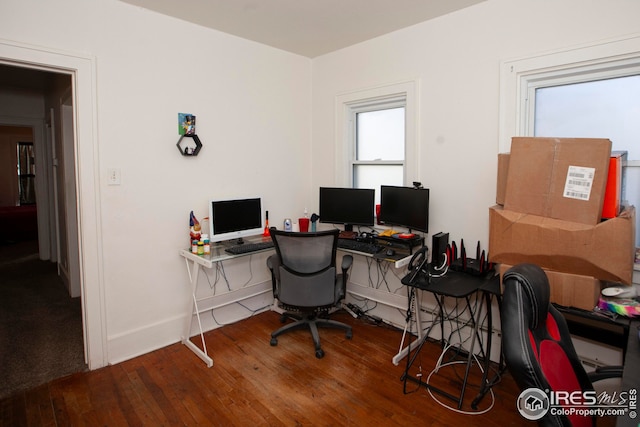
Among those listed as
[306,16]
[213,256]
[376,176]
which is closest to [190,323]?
[213,256]

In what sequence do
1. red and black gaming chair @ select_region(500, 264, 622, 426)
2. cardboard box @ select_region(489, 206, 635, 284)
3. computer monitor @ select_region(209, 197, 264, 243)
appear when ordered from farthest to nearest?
computer monitor @ select_region(209, 197, 264, 243)
cardboard box @ select_region(489, 206, 635, 284)
red and black gaming chair @ select_region(500, 264, 622, 426)

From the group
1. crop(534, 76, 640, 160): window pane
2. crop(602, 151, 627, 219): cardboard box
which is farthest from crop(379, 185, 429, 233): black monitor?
crop(602, 151, 627, 219): cardboard box

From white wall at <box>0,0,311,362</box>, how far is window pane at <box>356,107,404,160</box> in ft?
2.94

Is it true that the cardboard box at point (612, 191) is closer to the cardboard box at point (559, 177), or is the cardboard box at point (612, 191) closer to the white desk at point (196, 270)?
the cardboard box at point (559, 177)

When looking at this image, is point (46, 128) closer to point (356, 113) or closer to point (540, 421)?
point (356, 113)

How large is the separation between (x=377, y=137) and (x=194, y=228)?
6.25 feet

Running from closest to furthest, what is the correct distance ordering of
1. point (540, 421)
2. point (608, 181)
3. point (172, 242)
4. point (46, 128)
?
point (540, 421) < point (608, 181) < point (172, 242) < point (46, 128)

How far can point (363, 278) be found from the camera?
12.1 ft

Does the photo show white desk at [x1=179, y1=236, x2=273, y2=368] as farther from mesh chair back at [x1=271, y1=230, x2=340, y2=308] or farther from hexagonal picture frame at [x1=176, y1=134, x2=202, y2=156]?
hexagonal picture frame at [x1=176, y1=134, x2=202, y2=156]

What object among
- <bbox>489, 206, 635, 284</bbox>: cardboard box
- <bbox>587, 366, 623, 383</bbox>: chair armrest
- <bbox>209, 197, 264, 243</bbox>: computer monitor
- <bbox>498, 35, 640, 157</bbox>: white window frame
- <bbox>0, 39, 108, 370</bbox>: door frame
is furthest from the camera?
<bbox>209, 197, 264, 243</bbox>: computer monitor

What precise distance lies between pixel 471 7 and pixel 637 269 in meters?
2.04

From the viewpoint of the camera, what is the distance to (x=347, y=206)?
348 centimetres

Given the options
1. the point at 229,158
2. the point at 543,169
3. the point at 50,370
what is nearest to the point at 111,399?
the point at 50,370

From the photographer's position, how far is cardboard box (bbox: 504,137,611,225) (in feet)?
6.15
